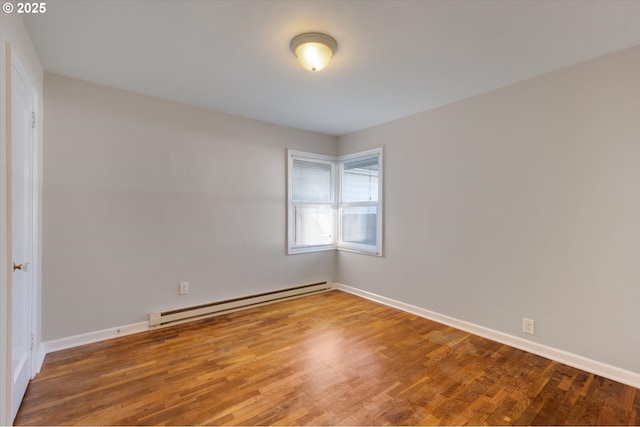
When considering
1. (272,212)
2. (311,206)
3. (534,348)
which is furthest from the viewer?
(311,206)

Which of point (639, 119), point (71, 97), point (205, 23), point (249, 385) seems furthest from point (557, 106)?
point (71, 97)

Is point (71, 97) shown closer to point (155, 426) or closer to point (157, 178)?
point (157, 178)

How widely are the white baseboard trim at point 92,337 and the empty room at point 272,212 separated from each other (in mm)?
19

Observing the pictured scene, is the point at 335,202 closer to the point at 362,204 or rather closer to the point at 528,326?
the point at 362,204

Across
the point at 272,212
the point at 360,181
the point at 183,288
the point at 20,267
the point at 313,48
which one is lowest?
the point at 183,288

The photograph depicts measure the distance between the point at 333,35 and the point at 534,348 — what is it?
3.12 m

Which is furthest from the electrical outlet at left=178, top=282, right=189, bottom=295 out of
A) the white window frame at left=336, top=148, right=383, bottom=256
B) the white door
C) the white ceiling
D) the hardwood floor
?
the white window frame at left=336, top=148, right=383, bottom=256

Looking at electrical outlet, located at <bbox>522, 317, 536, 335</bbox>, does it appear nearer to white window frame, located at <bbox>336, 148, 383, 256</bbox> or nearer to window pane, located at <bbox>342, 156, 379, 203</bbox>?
white window frame, located at <bbox>336, 148, 383, 256</bbox>

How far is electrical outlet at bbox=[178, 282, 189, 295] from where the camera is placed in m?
3.25

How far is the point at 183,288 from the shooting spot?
327cm

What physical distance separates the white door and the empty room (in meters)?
0.03

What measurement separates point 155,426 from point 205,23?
253cm

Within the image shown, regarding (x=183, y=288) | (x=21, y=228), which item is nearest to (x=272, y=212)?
(x=183, y=288)

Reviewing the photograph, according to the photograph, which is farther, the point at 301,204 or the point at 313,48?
the point at 301,204
